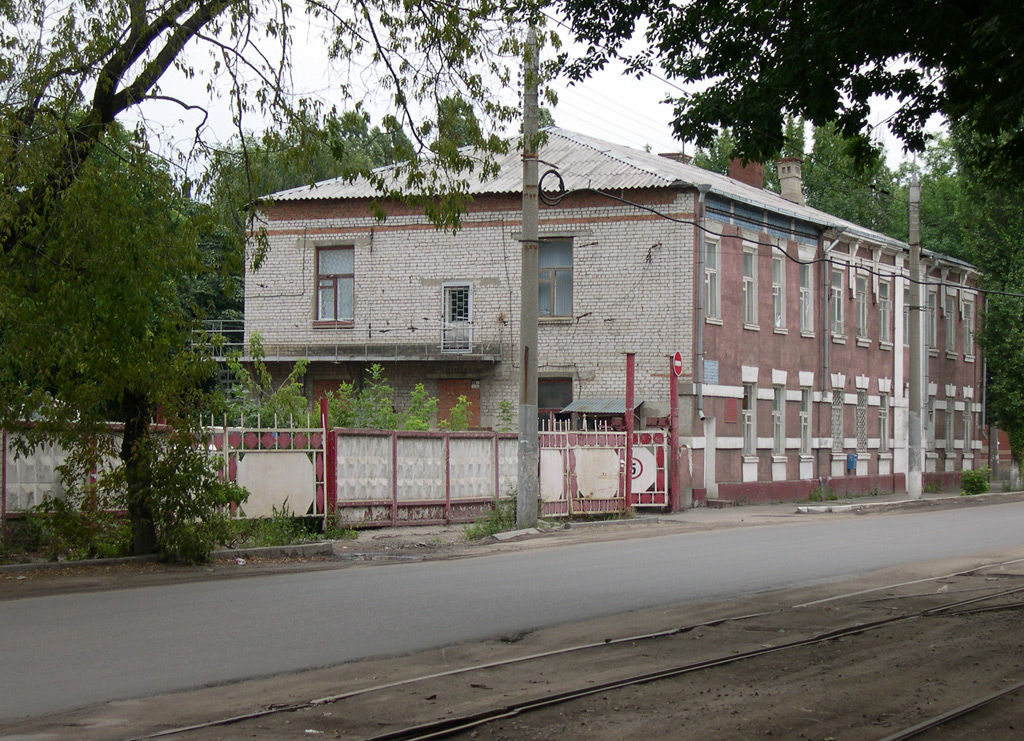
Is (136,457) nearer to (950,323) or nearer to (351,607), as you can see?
(351,607)

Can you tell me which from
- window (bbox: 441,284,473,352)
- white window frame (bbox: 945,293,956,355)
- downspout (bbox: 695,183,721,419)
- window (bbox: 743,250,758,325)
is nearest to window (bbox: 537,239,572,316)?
window (bbox: 441,284,473,352)

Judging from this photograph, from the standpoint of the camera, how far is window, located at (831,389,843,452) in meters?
36.4

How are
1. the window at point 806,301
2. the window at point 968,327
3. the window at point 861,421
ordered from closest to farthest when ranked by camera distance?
1. the window at point 806,301
2. the window at point 861,421
3. the window at point 968,327

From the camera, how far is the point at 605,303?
97.8 feet

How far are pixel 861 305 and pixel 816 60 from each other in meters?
26.9

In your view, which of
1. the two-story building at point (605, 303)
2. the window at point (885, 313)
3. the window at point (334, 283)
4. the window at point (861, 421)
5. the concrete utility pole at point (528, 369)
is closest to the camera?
the concrete utility pole at point (528, 369)

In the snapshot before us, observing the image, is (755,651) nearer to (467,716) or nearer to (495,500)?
(467,716)

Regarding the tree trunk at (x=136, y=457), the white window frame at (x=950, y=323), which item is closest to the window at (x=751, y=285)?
the white window frame at (x=950, y=323)

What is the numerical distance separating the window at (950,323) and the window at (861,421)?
794 cm

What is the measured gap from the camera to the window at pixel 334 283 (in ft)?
106

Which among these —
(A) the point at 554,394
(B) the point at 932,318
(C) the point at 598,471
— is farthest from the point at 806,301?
(C) the point at 598,471

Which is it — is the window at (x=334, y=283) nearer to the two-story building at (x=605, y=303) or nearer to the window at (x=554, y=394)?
the two-story building at (x=605, y=303)

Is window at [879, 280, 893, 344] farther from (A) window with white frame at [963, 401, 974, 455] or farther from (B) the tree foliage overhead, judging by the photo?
(B) the tree foliage overhead

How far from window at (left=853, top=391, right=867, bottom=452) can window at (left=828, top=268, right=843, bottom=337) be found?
259cm
